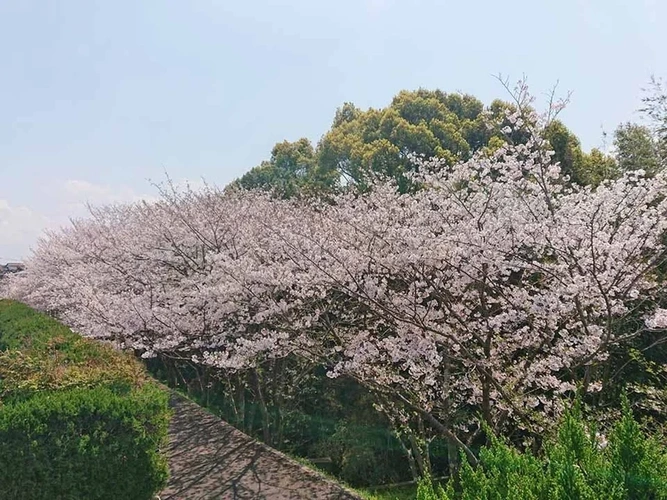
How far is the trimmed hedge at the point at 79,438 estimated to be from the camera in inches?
153

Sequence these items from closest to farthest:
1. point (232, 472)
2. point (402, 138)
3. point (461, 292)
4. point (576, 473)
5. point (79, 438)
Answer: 1. point (576, 473)
2. point (79, 438)
3. point (461, 292)
4. point (232, 472)
5. point (402, 138)

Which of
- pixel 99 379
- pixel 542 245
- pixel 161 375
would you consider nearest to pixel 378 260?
pixel 542 245

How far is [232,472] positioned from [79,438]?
6.27 feet

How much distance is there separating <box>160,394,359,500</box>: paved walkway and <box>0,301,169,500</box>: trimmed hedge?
77 centimetres

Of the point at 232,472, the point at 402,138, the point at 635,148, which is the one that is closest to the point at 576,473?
the point at 232,472

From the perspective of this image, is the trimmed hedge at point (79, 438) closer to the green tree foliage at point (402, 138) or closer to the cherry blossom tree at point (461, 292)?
the cherry blossom tree at point (461, 292)

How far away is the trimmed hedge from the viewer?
3893 millimetres

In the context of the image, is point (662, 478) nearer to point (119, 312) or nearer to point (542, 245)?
point (542, 245)

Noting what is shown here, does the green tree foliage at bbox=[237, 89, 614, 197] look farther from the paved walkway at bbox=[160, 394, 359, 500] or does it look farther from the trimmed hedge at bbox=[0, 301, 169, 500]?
the trimmed hedge at bbox=[0, 301, 169, 500]

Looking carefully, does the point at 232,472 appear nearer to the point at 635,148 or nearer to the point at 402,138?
the point at 635,148

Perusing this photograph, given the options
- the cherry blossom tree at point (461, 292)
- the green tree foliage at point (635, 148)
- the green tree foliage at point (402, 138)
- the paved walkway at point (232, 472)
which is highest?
the green tree foliage at point (402, 138)

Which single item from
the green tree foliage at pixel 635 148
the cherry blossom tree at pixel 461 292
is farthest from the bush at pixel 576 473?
the green tree foliage at pixel 635 148

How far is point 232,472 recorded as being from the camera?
543 centimetres

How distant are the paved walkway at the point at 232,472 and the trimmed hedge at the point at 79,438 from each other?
77 centimetres
